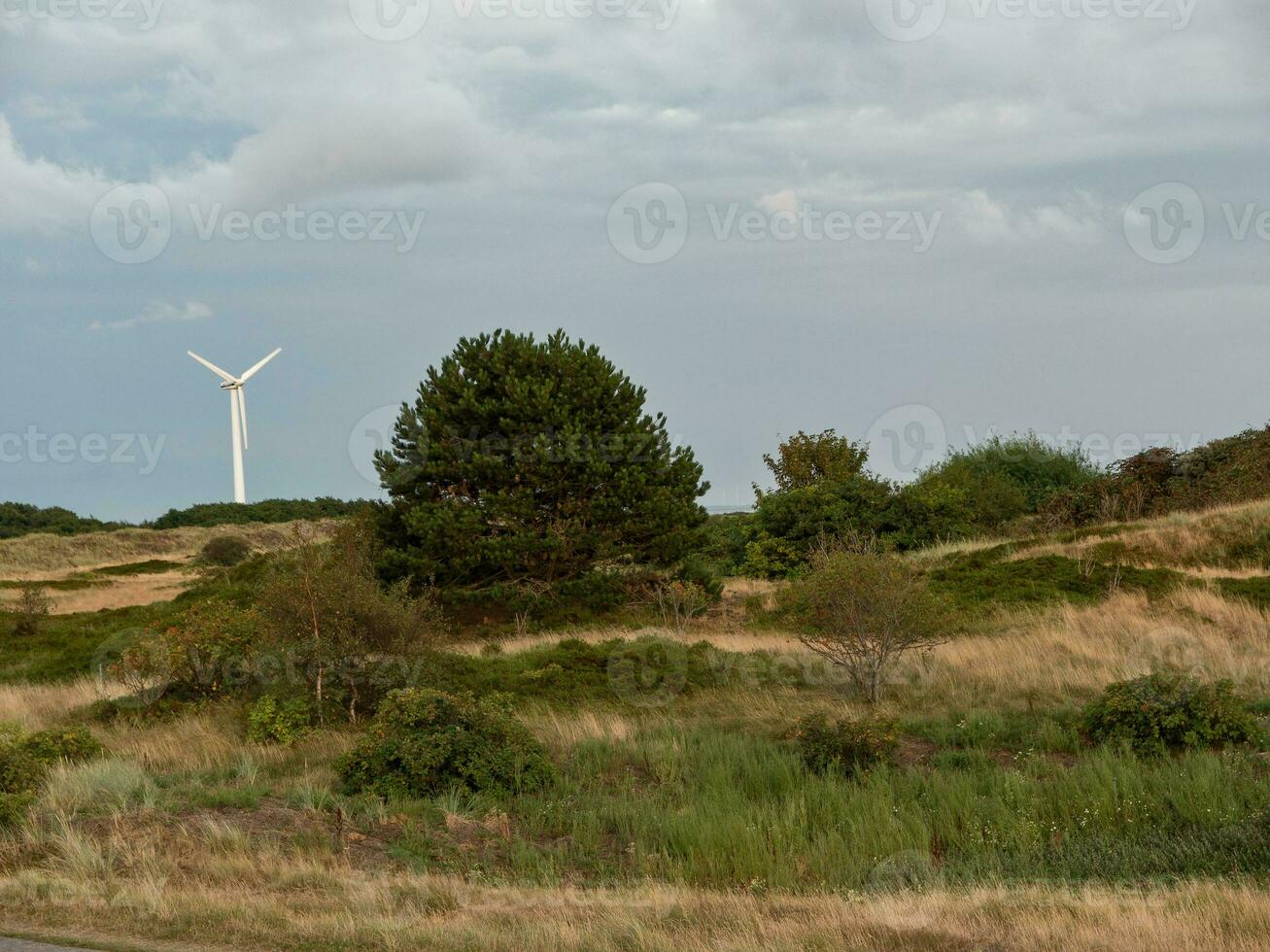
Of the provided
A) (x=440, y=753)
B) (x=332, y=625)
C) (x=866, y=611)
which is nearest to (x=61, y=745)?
(x=332, y=625)

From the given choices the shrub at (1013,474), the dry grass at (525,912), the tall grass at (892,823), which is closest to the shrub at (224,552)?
the shrub at (1013,474)

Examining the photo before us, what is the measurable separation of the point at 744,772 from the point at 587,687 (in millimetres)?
6196

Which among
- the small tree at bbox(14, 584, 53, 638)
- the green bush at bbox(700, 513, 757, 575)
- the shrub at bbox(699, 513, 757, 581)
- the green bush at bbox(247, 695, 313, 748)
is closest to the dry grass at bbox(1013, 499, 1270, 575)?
the green bush at bbox(700, 513, 757, 575)

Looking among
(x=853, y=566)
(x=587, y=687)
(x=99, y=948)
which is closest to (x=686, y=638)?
(x=587, y=687)

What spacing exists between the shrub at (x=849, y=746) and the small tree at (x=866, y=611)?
3.59 meters

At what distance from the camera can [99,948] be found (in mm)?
7316

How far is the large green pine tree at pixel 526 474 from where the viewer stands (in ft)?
96.4

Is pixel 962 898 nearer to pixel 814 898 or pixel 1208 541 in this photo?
pixel 814 898

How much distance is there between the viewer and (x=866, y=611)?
57.5 ft

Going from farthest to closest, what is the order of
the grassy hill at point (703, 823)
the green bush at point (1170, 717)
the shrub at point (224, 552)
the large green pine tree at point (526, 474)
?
1. the shrub at point (224, 552)
2. the large green pine tree at point (526, 474)
3. the green bush at point (1170, 717)
4. the grassy hill at point (703, 823)

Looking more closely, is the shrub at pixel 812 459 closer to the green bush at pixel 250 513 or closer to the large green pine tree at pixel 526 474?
the large green pine tree at pixel 526 474

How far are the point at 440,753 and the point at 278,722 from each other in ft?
14.0

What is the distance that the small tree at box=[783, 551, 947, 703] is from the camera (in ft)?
56.9

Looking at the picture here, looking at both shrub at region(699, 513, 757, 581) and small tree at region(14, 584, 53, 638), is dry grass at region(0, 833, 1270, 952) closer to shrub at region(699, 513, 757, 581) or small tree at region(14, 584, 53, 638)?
small tree at region(14, 584, 53, 638)
